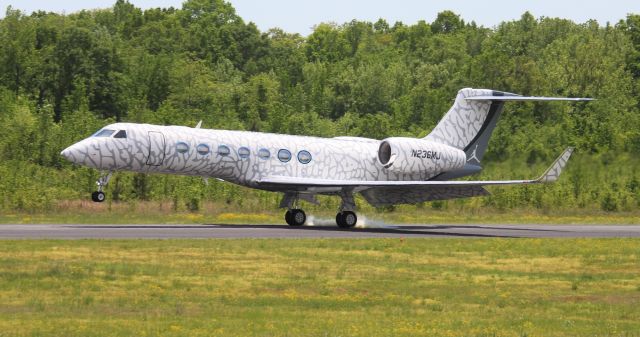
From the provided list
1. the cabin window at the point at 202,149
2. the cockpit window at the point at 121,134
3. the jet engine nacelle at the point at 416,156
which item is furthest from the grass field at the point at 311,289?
the jet engine nacelle at the point at 416,156

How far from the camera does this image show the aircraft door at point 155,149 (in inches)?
1427

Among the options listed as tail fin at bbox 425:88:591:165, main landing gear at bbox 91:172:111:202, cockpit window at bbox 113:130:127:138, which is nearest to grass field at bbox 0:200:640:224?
tail fin at bbox 425:88:591:165

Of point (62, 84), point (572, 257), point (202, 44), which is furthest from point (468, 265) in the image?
point (202, 44)

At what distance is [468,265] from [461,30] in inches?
5433

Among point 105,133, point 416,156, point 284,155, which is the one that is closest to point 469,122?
point 416,156

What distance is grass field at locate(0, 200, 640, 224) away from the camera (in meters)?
41.5

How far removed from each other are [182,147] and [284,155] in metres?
3.89

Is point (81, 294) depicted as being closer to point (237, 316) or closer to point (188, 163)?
point (237, 316)

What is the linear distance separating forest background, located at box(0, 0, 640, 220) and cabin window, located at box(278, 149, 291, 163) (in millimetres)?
8555

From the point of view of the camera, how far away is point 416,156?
4141cm

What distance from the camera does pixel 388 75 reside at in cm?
10725

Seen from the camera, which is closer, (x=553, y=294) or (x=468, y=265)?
(x=553, y=294)

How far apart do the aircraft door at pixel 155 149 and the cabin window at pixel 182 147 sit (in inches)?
20.3

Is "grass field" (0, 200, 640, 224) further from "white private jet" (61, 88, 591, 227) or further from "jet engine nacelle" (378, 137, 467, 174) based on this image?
"white private jet" (61, 88, 591, 227)
